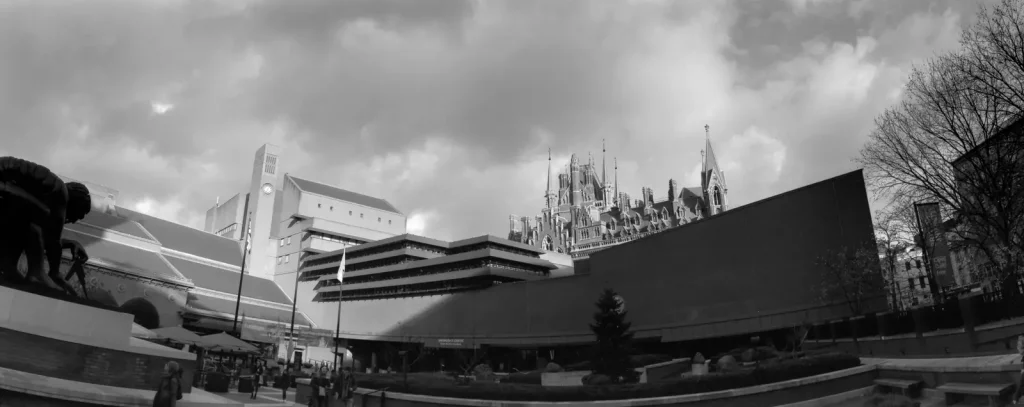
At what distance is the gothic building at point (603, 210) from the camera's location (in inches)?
4626

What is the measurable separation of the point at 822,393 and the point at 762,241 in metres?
26.3

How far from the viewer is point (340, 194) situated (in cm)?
10406

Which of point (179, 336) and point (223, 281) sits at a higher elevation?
point (223, 281)

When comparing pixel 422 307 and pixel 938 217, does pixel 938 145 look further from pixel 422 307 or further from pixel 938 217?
pixel 422 307

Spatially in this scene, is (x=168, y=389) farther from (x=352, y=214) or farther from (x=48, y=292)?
(x=352, y=214)

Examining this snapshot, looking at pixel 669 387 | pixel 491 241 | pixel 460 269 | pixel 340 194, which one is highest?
pixel 340 194

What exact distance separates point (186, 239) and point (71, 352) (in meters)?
80.5

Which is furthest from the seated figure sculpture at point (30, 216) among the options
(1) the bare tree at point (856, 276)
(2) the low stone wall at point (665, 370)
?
(1) the bare tree at point (856, 276)

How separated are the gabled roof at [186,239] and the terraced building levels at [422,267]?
1149 cm

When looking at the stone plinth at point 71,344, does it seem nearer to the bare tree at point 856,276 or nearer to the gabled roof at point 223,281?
the bare tree at point 856,276

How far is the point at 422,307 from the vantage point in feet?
251

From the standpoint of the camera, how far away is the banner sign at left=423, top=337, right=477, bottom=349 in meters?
67.6

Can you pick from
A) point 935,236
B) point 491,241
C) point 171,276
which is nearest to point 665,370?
point 935,236

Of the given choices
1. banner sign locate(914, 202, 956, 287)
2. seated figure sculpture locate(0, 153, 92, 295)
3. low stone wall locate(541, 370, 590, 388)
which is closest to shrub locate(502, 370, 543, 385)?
low stone wall locate(541, 370, 590, 388)
